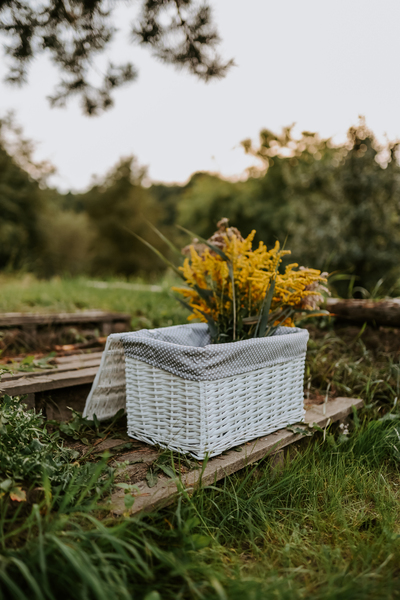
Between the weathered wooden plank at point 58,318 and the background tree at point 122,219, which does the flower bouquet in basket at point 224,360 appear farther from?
the background tree at point 122,219

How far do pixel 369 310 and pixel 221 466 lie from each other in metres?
2.15

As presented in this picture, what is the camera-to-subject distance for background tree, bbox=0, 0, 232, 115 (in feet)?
11.8

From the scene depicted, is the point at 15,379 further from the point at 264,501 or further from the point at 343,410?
the point at 343,410

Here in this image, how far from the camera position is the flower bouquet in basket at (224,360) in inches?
69.5

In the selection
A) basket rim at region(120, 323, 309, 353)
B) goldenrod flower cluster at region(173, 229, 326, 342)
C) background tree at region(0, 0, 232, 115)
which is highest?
background tree at region(0, 0, 232, 115)

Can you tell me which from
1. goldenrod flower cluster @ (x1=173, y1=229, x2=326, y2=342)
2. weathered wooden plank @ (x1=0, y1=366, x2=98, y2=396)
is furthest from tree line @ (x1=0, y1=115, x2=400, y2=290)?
weathered wooden plank @ (x1=0, y1=366, x2=98, y2=396)

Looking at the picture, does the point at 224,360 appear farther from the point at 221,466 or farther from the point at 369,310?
the point at 369,310

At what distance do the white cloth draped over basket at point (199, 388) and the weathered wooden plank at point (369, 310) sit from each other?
140cm

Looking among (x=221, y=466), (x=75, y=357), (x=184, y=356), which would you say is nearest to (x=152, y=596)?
(x=221, y=466)

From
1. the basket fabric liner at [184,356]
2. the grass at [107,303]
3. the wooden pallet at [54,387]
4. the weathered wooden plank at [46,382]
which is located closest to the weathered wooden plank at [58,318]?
the grass at [107,303]

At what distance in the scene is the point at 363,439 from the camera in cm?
228

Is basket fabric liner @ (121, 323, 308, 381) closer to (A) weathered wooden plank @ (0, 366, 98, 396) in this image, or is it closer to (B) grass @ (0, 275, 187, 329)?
(A) weathered wooden plank @ (0, 366, 98, 396)

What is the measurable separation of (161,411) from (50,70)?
12.0 feet

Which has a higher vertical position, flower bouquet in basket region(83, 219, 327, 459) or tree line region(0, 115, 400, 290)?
tree line region(0, 115, 400, 290)
